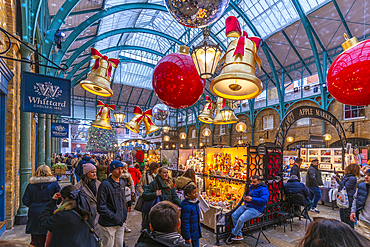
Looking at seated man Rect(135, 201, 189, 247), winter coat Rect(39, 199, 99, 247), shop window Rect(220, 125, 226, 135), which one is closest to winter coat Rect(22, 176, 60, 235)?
winter coat Rect(39, 199, 99, 247)

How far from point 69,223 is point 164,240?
3.62 feet

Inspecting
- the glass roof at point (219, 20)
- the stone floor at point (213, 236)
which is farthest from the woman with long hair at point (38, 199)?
the glass roof at point (219, 20)

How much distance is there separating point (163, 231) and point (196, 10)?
1.71 metres

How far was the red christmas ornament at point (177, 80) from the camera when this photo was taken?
1.98 metres

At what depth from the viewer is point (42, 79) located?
12.7 feet

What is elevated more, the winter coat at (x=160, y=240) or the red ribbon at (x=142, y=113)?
the red ribbon at (x=142, y=113)

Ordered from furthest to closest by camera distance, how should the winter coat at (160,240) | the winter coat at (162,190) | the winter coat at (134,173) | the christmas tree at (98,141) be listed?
the christmas tree at (98,141) < the winter coat at (134,173) < the winter coat at (162,190) < the winter coat at (160,240)

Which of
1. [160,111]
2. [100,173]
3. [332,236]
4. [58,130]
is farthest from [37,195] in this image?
[58,130]

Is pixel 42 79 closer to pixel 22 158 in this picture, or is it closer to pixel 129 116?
pixel 22 158

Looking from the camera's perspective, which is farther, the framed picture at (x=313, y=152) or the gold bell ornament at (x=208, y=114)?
the framed picture at (x=313, y=152)

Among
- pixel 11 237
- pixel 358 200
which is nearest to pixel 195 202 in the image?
pixel 358 200

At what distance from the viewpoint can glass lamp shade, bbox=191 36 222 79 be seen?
6.53 feet

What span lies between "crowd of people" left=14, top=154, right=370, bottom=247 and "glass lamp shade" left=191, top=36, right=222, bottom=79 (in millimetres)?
1208

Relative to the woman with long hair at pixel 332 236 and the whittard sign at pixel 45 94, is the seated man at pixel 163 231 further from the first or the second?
the whittard sign at pixel 45 94
